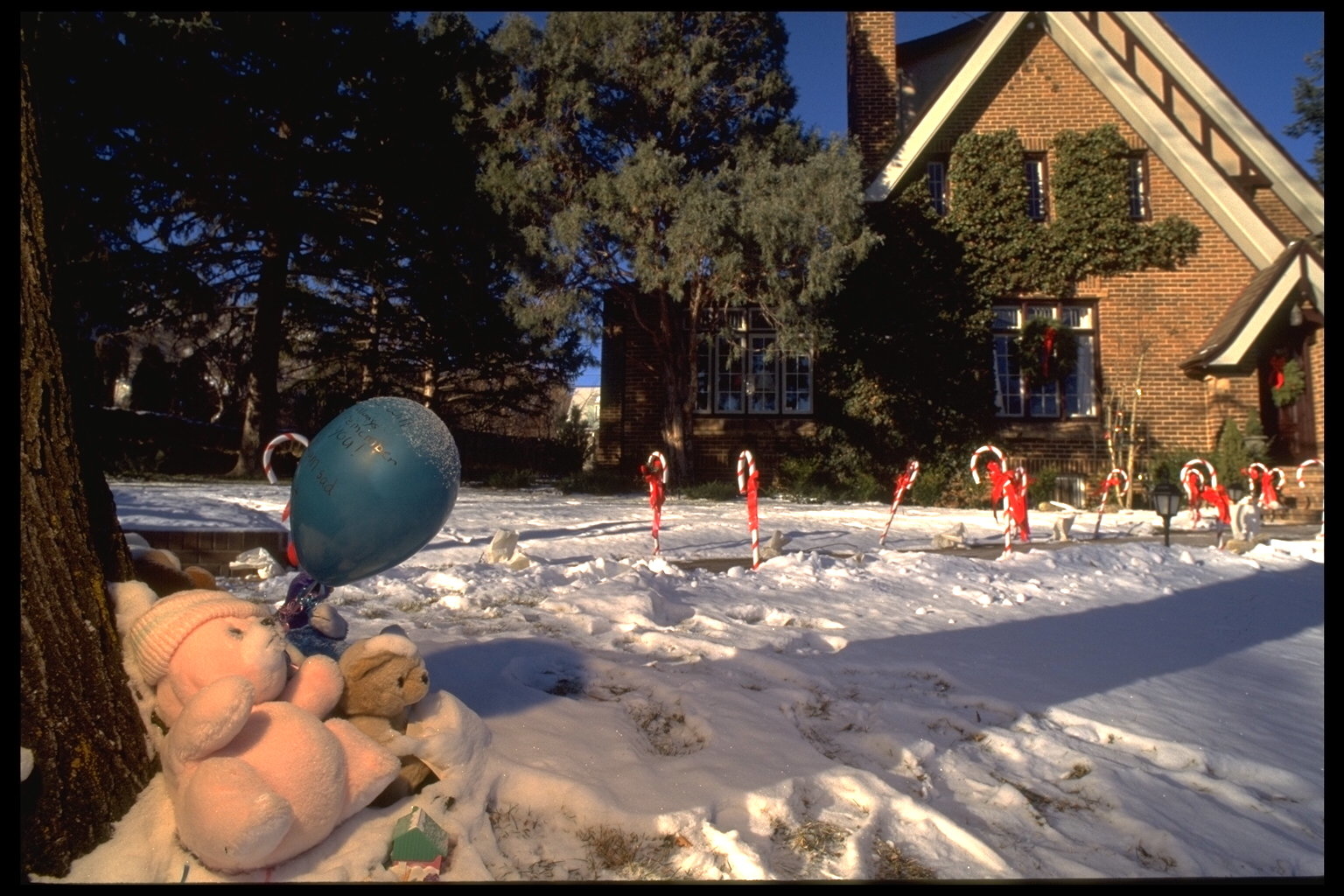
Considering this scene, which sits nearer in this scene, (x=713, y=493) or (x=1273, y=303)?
(x=713, y=493)

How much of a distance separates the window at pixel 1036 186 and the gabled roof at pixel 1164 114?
5.43 feet

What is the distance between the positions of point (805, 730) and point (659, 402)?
14219mm

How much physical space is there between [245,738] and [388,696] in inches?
15.0

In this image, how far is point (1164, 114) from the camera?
1664 cm

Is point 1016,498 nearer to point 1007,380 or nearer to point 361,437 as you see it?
point 361,437

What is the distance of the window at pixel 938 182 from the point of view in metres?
17.6

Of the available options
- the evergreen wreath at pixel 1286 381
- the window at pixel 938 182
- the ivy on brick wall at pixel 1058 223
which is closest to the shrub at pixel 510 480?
the ivy on brick wall at pixel 1058 223

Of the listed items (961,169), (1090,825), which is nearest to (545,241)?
(961,169)

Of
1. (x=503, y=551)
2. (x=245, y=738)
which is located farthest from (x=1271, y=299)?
(x=245, y=738)

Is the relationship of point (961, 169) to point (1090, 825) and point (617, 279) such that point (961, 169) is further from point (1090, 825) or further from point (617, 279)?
point (1090, 825)

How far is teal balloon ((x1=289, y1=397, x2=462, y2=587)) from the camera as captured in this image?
2494 mm

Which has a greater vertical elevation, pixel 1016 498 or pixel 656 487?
pixel 656 487

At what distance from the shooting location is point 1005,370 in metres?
17.1

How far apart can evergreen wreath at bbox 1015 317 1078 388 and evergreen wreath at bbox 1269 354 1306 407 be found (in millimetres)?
3321
